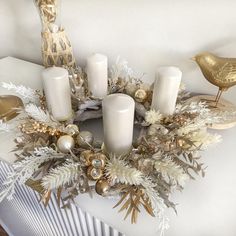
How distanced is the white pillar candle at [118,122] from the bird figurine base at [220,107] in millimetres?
241

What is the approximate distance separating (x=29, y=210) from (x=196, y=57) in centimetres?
78

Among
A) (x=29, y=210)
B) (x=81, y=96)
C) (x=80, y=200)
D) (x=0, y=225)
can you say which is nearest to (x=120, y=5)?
(x=81, y=96)

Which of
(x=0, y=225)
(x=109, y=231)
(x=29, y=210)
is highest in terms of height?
(x=109, y=231)

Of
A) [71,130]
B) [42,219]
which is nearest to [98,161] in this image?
[71,130]

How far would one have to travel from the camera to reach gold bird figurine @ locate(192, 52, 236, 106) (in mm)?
643

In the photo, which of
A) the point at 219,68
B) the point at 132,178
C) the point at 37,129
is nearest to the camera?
the point at 132,178

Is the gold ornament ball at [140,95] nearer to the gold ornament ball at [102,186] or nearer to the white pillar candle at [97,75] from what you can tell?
the white pillar candle at [97,75]

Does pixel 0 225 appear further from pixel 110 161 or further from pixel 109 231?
pixel 110 161

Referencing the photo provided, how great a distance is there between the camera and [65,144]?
533 mm

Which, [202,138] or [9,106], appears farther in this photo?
[9,106]

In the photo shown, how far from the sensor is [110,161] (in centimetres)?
50

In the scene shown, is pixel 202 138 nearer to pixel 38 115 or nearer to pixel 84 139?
pixel 84 139

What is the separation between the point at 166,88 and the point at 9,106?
1.50 ft

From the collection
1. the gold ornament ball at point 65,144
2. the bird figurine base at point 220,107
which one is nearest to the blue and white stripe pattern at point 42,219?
the gold ornament ball at point 65,144
